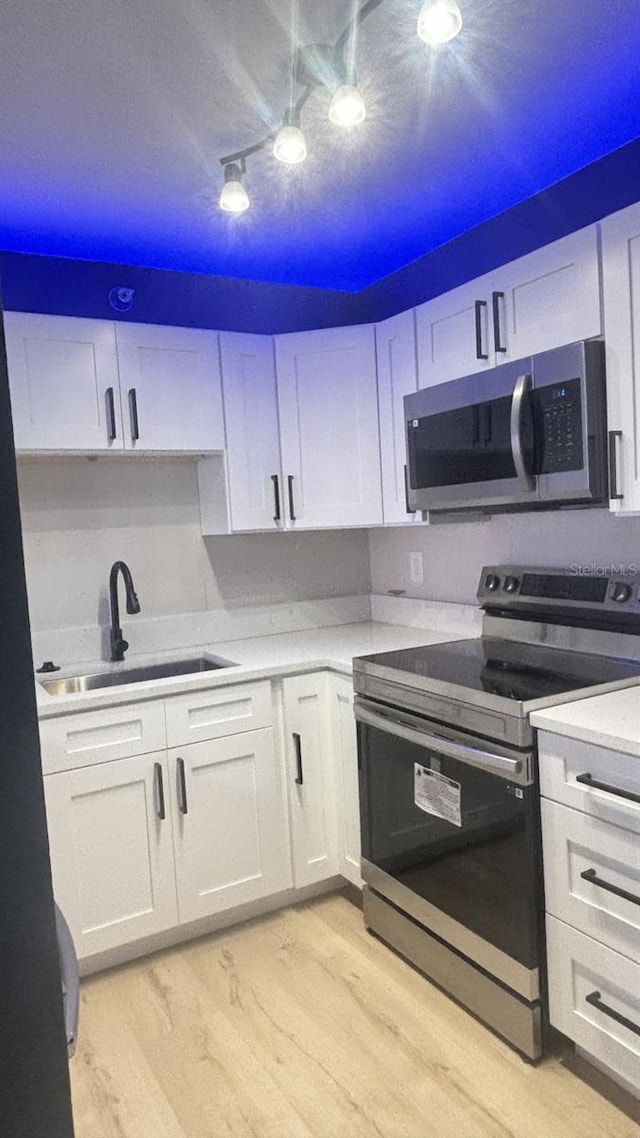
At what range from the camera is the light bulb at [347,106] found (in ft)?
4.75

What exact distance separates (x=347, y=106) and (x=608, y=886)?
1.72 meters

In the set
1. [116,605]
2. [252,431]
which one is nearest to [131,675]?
[116,605]

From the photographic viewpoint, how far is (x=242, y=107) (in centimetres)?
171

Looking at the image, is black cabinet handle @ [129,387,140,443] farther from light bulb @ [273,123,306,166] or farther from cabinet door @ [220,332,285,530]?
light bulb @ [273,123,306,166]

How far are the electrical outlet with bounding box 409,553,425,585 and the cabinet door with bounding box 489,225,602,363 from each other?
1.05m

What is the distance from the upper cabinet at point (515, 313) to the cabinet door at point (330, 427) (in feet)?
0.98

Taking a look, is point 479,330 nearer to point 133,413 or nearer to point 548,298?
point 548,298

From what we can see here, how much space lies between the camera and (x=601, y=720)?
1.61 m

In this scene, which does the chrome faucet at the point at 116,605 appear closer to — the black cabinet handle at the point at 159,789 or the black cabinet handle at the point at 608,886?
the black cabinet handle at the point at 159,789

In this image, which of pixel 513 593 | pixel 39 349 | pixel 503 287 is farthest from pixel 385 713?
pixel 39 349

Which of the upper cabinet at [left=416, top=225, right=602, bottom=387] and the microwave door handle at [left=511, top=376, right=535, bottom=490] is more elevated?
the upper cabinet at [left=416, top=225, right=602, bottom=387]

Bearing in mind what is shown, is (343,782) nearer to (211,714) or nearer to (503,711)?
(211,714)

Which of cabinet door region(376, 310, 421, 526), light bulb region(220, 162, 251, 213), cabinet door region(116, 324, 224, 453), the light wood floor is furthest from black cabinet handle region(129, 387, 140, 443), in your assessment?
the light wood floor

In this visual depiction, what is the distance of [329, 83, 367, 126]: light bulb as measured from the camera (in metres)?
1.45
